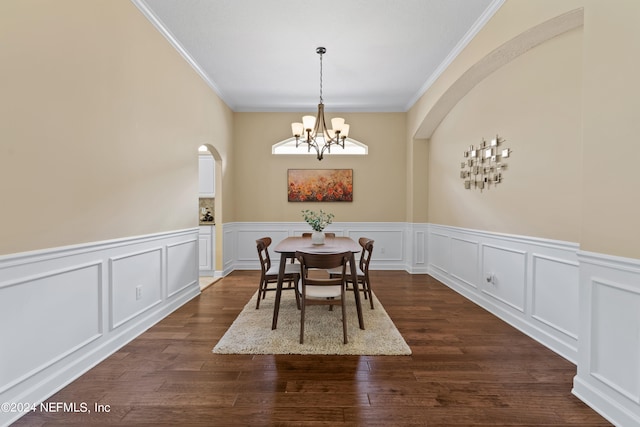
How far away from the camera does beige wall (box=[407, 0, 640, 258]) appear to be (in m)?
1.63

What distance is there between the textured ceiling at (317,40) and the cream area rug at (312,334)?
9.89ft

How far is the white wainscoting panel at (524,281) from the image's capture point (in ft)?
7.84

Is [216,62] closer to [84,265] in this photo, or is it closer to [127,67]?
[127,67]

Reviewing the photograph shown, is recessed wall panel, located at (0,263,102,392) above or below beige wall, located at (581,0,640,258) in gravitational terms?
below

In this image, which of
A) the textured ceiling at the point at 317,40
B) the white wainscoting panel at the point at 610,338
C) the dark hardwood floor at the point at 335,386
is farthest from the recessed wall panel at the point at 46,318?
the white wainscoting panel at the point at 610,338

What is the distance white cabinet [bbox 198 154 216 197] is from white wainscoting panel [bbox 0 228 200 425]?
7.31 feet

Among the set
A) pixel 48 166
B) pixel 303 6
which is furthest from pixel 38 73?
pixel 303 6

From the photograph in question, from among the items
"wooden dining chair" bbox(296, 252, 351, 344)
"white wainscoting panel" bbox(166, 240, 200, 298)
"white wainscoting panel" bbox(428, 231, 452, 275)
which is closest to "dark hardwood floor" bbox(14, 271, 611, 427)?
"wooden dining chair" bbox(296, 252, 351, 344)

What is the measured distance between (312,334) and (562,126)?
2.77 meters

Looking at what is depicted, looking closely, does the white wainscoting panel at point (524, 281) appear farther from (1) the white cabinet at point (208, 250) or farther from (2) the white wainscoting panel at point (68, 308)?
(1) the white cabinet at point (208, 250)

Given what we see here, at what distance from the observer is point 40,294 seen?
5.90 feet

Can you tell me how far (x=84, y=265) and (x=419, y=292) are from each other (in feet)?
12.3

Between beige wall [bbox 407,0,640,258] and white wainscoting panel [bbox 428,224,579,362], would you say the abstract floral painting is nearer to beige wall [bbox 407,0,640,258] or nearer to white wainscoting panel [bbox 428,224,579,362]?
beige wall [bbox 407,0,640,258]

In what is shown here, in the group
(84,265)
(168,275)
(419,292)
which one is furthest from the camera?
(419,292)
